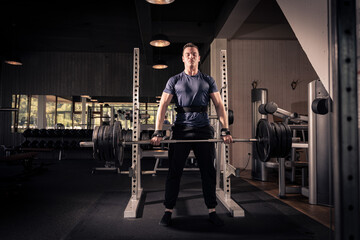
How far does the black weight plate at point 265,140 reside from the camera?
1.66m

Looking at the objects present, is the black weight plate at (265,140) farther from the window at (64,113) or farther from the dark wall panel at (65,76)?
the window at (64,113)

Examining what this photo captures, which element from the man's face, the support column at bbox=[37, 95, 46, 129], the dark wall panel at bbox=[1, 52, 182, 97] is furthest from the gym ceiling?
the man's face

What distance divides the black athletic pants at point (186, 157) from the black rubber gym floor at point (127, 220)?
0.24 metres

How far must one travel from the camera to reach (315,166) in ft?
7.62

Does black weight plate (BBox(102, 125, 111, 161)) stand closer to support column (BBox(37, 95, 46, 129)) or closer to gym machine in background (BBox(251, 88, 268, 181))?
gym machine in background (BBox(251, 88, 268, 181))

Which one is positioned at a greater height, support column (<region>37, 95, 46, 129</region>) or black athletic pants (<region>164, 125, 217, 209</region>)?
support column (<region>37, 95, 46, 129</region>)

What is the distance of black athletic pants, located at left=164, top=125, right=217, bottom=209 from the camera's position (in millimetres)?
1767

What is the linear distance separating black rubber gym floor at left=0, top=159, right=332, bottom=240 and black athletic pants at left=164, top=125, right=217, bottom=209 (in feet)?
0.80

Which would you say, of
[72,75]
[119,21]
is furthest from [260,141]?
[72,75]

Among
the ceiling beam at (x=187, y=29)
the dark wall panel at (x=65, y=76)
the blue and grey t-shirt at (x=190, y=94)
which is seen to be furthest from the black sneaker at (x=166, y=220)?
the dark wall panel at (x=65, y=76)

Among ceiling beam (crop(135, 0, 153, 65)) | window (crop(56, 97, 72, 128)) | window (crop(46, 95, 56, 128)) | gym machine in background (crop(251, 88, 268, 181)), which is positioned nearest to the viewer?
gym machine in background (crop(251, 88, 268, 181))

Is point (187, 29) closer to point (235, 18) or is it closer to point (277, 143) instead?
point (235, 18)

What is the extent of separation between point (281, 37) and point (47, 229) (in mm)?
5102

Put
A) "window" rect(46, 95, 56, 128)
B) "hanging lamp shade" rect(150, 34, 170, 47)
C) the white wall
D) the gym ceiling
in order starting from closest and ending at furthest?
"hanging lamp shade" rect(150, 34, 170, 47) → the gym ceiling → the white wall → "window" rect(46, 95, 56, 128)
